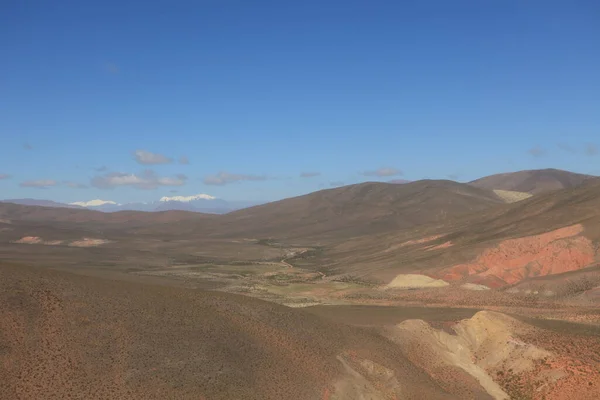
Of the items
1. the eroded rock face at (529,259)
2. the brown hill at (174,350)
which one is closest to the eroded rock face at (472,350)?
the brown hill at (174,350)

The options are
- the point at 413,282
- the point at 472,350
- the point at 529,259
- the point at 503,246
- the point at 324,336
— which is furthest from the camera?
the point at 503,246

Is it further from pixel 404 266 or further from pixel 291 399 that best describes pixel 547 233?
pixel 291 399

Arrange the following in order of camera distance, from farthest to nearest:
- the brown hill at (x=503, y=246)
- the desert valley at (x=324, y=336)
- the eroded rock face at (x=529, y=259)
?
the brown hill at (x=503, y=246) → the eroded rock face at (x=529, y=259) → the desert valley at (x=324, y=336)

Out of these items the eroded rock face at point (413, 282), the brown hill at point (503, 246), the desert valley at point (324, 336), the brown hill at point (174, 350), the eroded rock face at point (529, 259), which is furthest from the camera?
the eroded rock face at point (413, 282)

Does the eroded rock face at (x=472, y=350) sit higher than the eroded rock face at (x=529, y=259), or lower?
lower

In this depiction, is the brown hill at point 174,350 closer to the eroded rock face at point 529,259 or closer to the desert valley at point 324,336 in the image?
the desert valley at point 324,336

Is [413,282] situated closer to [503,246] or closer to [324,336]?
[503,246]

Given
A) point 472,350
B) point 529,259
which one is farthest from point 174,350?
point 529,259
